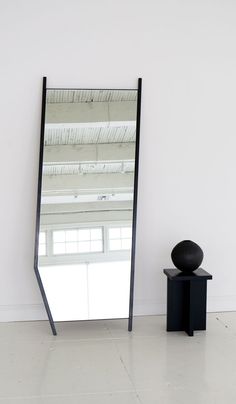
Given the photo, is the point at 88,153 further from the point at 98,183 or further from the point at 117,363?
the point at 117,363

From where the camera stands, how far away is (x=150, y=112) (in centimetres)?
446

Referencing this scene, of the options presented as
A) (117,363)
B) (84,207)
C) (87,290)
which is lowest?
(117,363)

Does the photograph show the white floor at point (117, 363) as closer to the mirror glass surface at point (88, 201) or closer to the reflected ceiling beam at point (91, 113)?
the mirror glass surface at point (88, 201)

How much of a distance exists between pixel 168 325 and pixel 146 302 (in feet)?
1.43

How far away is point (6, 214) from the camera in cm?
439

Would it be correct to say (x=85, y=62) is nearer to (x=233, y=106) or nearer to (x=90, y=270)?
(x=233, y=106)

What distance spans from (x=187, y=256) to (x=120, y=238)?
1.91 ft

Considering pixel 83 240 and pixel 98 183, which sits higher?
pixel 98 183

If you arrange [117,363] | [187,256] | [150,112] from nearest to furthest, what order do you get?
[117,363]
[187,256]
[150,112]

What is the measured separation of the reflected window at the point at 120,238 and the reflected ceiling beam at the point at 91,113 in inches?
33.7

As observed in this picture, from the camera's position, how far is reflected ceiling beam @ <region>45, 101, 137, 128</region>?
430cm

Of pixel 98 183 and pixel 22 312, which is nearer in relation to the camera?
pixel 98 183

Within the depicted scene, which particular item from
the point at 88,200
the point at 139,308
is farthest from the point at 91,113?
the point at 139,308

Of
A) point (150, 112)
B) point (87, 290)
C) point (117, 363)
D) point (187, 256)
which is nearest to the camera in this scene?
point (117, 363)
